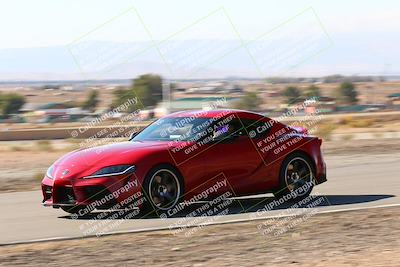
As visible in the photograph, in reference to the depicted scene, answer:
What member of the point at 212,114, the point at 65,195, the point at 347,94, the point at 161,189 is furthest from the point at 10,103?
the point at 161,189

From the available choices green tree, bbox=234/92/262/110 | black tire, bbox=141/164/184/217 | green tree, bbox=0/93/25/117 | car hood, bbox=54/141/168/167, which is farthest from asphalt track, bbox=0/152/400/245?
green tree, bbox=0/93/25/117

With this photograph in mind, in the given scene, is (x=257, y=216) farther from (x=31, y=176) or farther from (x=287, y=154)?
(x=31, y=176)

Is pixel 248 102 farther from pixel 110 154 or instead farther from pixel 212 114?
pixel 110 154

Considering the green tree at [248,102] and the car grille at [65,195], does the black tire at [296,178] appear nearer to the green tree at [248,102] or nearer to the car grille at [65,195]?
the car grille at [65,195]

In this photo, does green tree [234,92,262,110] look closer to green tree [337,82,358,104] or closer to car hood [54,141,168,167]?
green tree [337,82,358,104]

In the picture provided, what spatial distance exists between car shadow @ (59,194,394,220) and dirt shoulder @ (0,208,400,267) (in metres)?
1.37

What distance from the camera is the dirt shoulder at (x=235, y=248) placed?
841 centimetres

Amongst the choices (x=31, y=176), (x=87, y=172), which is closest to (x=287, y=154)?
(x=87, y=172)

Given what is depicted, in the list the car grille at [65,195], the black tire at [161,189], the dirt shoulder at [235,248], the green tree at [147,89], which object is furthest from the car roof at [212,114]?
the green tree at [147,89]

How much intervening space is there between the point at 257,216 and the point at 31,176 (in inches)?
395

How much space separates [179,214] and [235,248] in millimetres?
2875

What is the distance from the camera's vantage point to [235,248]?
911cm

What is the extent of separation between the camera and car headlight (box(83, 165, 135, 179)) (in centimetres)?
1134

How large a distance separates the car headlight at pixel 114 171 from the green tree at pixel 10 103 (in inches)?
3358
